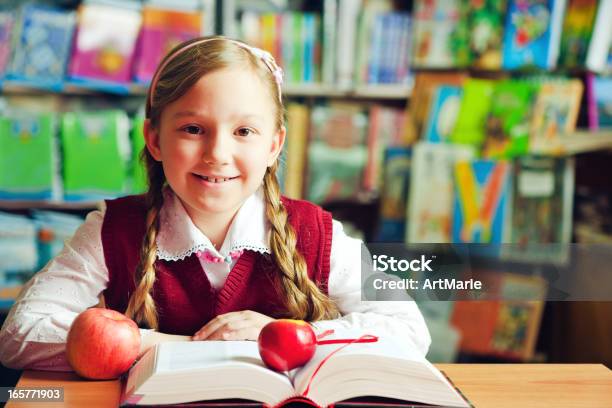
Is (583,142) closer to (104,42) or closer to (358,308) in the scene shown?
(358,308)

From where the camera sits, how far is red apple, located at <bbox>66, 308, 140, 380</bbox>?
35.0 inches

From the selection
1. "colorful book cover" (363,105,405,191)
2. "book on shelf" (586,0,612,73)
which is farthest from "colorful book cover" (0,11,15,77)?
"book on shelf" (586,0,612,73)

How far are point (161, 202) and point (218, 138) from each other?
0.80ft

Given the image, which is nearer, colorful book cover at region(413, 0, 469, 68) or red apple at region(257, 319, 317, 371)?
red apple at region(257, 319, 317, 371)

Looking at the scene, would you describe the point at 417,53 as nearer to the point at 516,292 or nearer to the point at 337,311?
the point at 516,292

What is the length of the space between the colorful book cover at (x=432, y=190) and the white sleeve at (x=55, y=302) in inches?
62.6

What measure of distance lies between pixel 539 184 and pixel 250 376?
6.63ft

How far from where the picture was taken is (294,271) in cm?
117

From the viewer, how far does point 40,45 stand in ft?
8.61

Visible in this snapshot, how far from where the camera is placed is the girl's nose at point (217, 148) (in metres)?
1.02

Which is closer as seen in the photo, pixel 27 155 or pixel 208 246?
pixel 208 246

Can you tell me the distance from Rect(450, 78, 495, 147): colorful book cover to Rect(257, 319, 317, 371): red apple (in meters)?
1.92

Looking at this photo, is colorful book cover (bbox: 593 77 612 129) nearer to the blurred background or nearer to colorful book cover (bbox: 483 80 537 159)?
the blurred background

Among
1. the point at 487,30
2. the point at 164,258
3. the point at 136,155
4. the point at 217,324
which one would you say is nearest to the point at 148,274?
the point at 164,258
